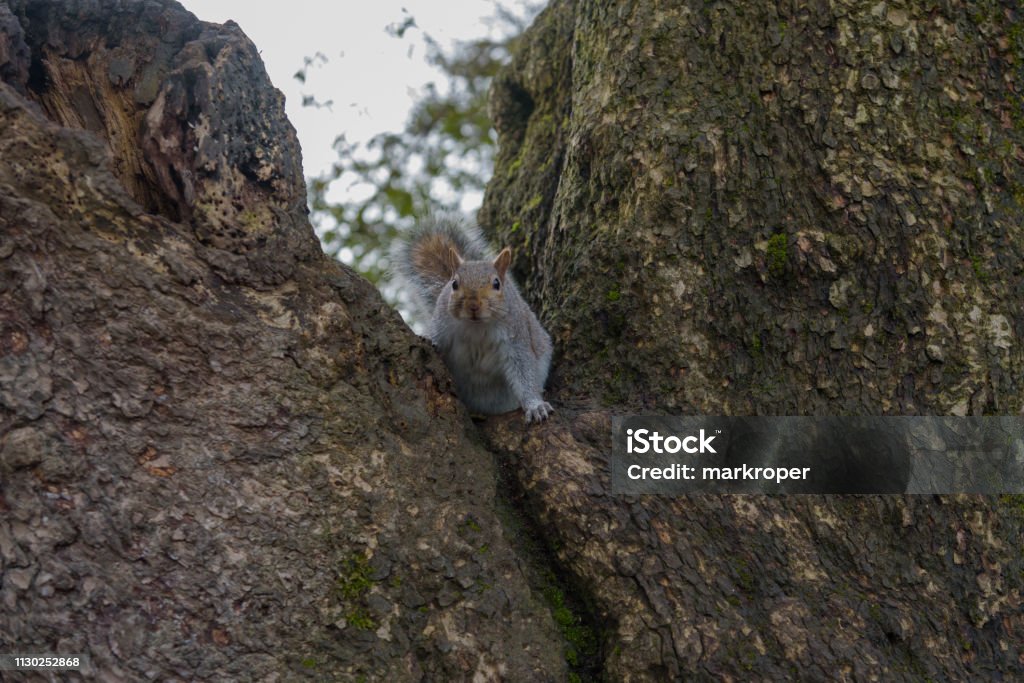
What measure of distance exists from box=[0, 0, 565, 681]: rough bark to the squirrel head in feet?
3.19

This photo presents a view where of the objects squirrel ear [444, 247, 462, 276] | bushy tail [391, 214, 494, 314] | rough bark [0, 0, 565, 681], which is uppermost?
bushy tail [391, 214, 494, 314]

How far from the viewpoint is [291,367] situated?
7.52ft

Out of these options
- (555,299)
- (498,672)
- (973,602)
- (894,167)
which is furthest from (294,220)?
(973,602)

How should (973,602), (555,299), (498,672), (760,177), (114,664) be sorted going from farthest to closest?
1. (555,299)
2. (760,177)
3. (973,602)
4. (498,672)
5. (114,664)

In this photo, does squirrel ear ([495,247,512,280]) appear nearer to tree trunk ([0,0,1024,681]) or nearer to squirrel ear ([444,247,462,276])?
squirrel ear ([444,247,462,276])

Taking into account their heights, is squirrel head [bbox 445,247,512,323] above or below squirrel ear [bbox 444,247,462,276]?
below

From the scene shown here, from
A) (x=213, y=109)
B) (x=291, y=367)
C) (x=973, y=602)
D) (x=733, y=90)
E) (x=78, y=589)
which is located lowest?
(x=78, y=589)

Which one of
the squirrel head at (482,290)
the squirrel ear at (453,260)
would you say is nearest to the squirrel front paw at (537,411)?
the squirrel head at (482,290)

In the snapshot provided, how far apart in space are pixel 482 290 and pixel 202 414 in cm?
157

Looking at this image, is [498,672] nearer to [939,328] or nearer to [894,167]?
[939,328]

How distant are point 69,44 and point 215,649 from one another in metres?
1.66

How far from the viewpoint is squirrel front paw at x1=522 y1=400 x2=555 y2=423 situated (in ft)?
9.16

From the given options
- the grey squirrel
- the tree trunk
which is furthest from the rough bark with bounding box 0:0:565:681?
the grey squirrel

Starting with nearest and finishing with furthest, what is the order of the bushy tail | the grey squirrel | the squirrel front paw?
the squirrel front paw
the grey squirrel
the bushy tail
